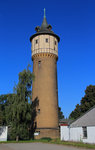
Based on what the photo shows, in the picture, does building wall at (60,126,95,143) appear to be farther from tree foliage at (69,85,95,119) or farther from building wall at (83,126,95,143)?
tree foliage at (69,85,95,119)

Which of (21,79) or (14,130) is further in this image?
(21,79)

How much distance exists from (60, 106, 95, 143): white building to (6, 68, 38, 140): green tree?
571 cm

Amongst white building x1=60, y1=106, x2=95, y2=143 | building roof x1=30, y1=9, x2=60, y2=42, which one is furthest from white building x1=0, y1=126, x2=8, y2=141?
building roof x1=30, y1=9, x2=60, y2=42

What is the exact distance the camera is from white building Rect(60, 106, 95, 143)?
20.0 meters

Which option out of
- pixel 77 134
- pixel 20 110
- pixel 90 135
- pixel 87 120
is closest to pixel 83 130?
pixel 77 134

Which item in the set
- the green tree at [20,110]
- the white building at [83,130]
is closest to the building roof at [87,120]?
the white building at [83,130]

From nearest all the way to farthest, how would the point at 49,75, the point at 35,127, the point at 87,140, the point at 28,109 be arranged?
the point at 87,140
the point at 28,109
the point at 35,127
the point at 49,75

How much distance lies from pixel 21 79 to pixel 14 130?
7.44 metres

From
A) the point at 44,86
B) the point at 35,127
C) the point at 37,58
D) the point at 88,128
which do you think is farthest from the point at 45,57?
the point at 88,128

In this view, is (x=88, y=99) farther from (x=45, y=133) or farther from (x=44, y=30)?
(x=44, y=30)

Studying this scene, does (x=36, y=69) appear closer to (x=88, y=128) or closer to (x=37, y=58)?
(x=37, y=58)

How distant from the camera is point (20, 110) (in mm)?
24031

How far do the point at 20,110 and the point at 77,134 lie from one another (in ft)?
27.2

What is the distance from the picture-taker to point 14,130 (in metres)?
24.0
